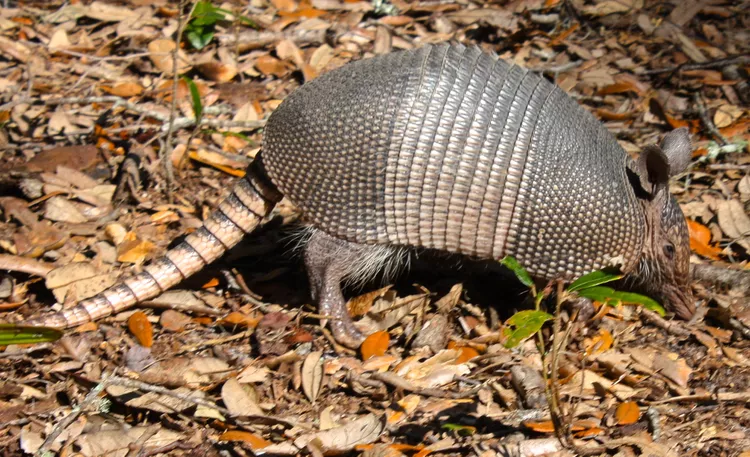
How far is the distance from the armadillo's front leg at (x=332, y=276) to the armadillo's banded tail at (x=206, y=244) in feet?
1.31

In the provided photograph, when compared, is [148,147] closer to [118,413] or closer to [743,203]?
[118,413]

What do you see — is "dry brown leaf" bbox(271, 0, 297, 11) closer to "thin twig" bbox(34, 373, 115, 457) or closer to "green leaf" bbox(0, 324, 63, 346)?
"thin twig" bbox(34, 373, 115, 457)

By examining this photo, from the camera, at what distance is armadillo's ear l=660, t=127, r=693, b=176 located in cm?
477

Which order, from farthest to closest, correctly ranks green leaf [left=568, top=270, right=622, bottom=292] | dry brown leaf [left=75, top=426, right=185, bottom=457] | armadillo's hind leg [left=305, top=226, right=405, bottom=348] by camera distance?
1. armadillo's hind leg [left=305, top=226, right=405, bottom=348]
2. dry brown leaf [left=75, top=426, right=185, bottom=457]
3. green leaf [left=568, top=270, right=622, bottom=292]

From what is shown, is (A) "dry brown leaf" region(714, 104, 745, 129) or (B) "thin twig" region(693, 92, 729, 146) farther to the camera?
(A) "dry brown leaf" region(714, 104, 745, 129)

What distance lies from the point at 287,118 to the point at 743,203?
3.37m

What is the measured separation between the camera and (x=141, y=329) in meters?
4.60

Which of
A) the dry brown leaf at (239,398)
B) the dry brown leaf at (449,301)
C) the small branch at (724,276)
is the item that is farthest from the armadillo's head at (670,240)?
the dry brown leaf at (239,398)

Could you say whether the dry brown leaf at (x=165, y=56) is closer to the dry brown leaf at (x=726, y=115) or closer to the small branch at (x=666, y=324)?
the small branch at (x=666, y=324)

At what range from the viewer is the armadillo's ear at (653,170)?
444cm

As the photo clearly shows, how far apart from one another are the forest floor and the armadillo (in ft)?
1.16

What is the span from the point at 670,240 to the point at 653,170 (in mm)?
482

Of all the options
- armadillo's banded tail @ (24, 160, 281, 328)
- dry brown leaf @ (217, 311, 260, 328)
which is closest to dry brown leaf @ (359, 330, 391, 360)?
dry brown leaf @ (217, 311, 260, 328)

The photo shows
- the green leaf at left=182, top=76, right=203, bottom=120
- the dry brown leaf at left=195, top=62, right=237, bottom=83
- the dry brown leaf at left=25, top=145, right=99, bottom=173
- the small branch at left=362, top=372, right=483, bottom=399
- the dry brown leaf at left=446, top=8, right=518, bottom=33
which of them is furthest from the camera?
the dry brown leaf at left=446, top=8, right=518, bottom=33
